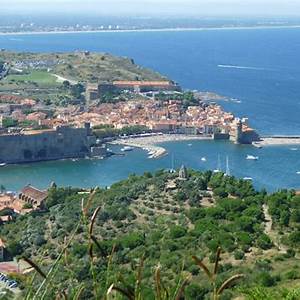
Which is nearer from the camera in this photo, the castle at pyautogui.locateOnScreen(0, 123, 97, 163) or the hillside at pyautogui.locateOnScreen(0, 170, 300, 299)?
the hillside at pyautogui.locateOnScreen(0, 170, 300, 299)

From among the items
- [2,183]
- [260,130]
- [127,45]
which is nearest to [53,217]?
[2,183]

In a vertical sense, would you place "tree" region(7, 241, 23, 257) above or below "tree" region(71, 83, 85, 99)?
above

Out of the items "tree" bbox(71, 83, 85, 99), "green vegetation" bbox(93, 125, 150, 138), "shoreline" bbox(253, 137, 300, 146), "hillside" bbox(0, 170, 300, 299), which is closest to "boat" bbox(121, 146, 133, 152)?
"green vegetation" bbox(93, 125, 150, 138)

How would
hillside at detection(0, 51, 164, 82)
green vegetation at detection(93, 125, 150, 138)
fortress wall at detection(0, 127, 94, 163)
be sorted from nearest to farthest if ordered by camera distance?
1. fortress wall at detection(0, 127, 94, 163)
2. green vegetation at detection(93, 125, 150, 138)
3. hillside at detection(0, 51, 164, 82)

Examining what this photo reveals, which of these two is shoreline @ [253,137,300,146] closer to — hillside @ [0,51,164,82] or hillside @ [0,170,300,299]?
hillside @ [0,170,300,299]

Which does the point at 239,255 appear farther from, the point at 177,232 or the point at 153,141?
the point at 153,141

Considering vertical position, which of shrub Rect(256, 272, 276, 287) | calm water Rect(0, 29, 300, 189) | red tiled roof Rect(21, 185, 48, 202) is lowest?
calm water Rect(0, 29, 300, 189)

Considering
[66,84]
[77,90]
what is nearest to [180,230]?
[77,90]
